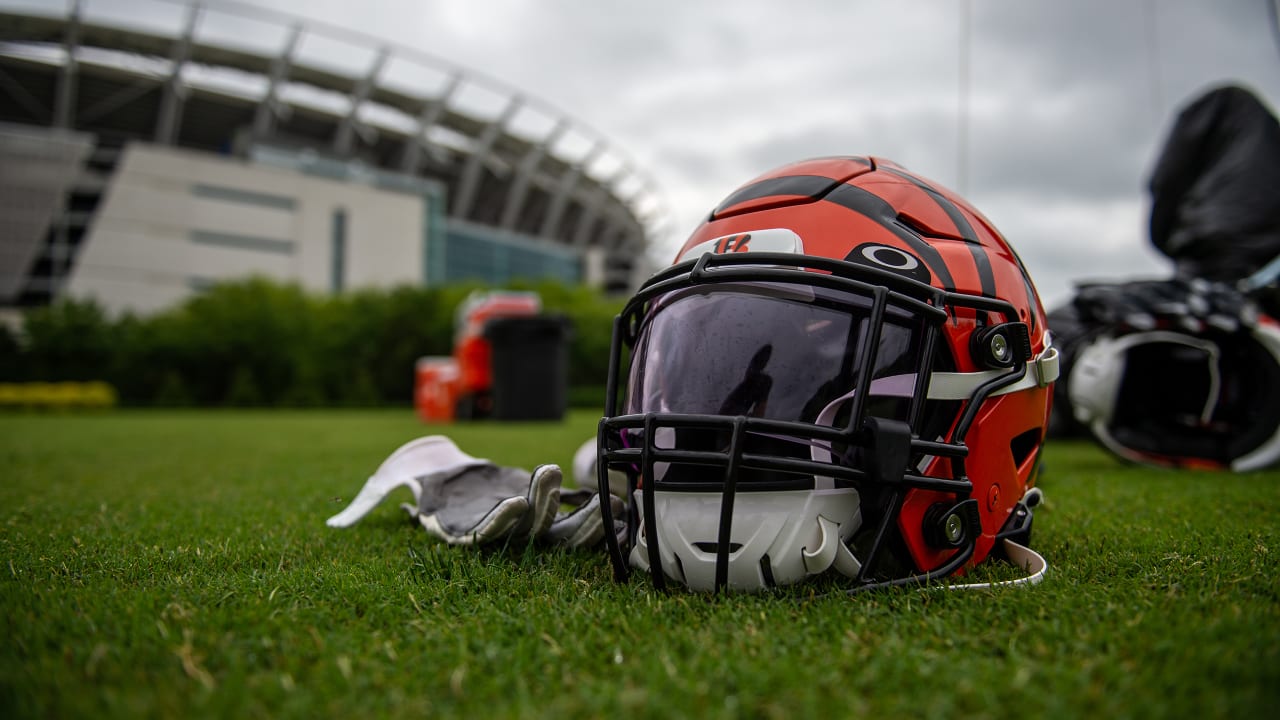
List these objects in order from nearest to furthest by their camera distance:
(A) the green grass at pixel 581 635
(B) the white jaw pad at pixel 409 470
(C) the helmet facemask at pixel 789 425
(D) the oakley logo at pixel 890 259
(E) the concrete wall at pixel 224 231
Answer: (A) the green grass at pixel 581 635, (C) the helmet facemask at pixel 789 425, (D) the oakley logo at pixel 890 259, (B) the white jaw pad at pixel 409 470, (E) the concrete wall at pixel 224 231

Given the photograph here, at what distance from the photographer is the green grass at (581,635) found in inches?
39.2

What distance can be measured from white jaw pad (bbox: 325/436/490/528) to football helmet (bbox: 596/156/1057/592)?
0.92 metres

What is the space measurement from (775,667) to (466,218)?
157 feet

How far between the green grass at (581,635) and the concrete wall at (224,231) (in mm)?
34224

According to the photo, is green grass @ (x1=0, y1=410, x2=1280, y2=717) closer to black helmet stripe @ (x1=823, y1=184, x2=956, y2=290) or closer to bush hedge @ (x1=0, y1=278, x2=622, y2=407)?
black helmet stripe @ (x1=823, y1=184, x2=956, y2=290)

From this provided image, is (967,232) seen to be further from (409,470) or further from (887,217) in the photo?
(409,470)

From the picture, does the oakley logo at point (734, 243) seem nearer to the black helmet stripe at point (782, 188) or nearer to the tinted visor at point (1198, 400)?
the black helmet stripe at point (782, 188)

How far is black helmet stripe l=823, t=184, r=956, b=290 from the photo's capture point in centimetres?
172

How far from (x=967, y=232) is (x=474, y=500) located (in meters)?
1.56

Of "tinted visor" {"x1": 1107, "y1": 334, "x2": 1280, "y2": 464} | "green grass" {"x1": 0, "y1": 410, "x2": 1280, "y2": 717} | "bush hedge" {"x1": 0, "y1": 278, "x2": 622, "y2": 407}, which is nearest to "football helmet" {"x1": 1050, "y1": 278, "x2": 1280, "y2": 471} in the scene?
"tinted visor" {"x1": 1107, "y1": 334, "x2": 1280, "y2": 464}

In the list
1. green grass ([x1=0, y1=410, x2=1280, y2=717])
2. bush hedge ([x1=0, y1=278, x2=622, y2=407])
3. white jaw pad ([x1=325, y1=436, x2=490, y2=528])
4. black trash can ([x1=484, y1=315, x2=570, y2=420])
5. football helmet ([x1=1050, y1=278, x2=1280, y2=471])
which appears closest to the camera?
green grass ([x1=0, y1=410, x2=1280, y2=717])

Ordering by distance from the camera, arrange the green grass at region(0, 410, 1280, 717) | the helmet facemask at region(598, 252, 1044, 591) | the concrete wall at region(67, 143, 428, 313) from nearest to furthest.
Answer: the green grass at region(0, 410, 1280, 717)
the helmet facemask at region(598, 252, 1044, 591)
the concrete wall at region(67, 143, 428, 313)

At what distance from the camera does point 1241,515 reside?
2451 millimetres

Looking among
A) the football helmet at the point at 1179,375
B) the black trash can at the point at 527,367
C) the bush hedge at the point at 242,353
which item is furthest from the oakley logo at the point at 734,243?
the bush hedge at the point at 242,353
